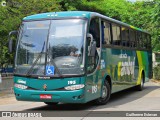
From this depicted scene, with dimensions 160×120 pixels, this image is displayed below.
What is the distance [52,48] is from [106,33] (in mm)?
2785

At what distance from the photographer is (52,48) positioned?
40.2 ft

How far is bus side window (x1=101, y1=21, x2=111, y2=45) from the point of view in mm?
13852

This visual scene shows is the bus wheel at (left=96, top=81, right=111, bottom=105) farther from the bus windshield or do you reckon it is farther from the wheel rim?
the bus windshield

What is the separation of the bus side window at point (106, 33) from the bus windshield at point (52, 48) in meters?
1.57

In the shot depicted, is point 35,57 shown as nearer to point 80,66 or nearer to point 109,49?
point 80,66

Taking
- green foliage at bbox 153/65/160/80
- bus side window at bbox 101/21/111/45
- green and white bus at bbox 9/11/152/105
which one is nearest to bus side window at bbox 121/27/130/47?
bus side window at bbox 101/21/111/45

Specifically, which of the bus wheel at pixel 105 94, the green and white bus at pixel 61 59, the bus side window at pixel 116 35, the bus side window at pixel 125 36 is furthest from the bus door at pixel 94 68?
the bus side window at pixel 125 36

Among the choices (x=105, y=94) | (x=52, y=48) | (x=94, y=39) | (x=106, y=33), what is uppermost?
(x=106, y=33)

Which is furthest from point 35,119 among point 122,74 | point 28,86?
point 122,74

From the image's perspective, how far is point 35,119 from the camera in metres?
10.6

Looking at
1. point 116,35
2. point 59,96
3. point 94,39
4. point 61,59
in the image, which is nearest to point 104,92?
point 94,39

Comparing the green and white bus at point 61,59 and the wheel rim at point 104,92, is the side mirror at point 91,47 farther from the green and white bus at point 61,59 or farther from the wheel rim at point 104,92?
the wheel rim at point 104,92

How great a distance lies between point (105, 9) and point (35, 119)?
3236cm

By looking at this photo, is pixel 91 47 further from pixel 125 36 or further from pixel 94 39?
pixel 125 36
